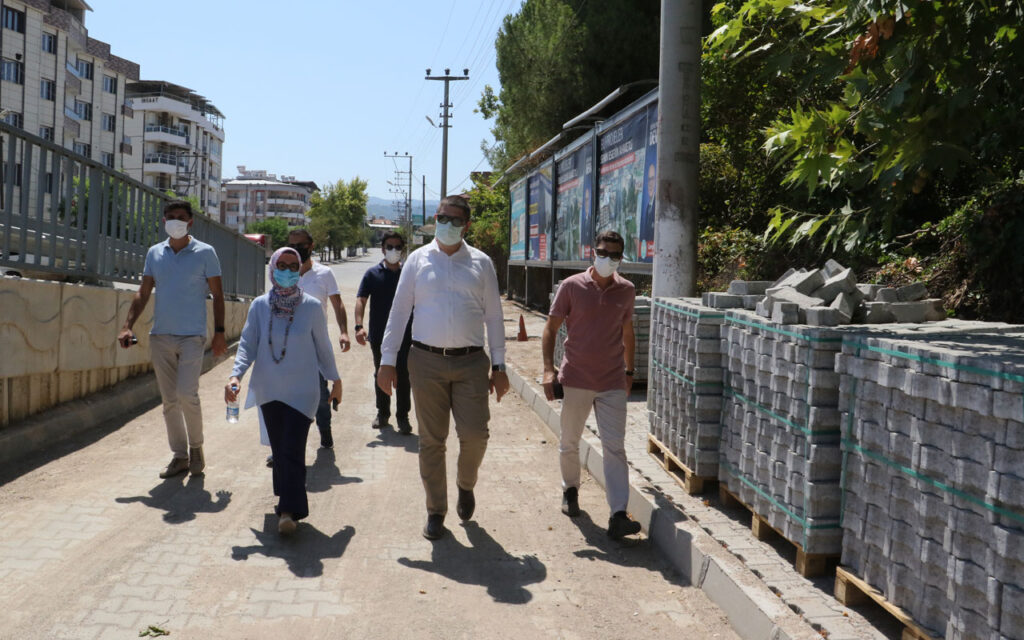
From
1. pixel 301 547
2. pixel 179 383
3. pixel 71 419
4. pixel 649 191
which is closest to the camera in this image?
Answer: pixel 301 547

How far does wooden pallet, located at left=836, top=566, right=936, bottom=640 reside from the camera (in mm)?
3484

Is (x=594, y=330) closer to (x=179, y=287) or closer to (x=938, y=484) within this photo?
(x=938, y=484)

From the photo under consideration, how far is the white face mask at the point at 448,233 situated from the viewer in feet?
17.8

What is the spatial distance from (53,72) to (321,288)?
5627 centimetres

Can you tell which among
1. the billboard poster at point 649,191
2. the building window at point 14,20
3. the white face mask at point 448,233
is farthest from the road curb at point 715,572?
the building window at point 14,20

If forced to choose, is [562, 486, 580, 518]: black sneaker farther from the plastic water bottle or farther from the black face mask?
the black face mask

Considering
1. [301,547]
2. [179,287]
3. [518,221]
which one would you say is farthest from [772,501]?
[518,221]

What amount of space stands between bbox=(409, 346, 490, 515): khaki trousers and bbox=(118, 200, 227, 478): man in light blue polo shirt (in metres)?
1.99

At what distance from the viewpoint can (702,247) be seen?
42.5ft

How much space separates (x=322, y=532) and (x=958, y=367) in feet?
12.4

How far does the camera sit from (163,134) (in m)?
92.2

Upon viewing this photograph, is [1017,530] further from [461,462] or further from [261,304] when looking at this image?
[261,304]

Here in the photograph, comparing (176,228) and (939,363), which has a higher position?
(176,228)

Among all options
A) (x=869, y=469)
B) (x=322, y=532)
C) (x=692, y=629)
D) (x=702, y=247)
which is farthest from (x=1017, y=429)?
(x=702, y=247)
